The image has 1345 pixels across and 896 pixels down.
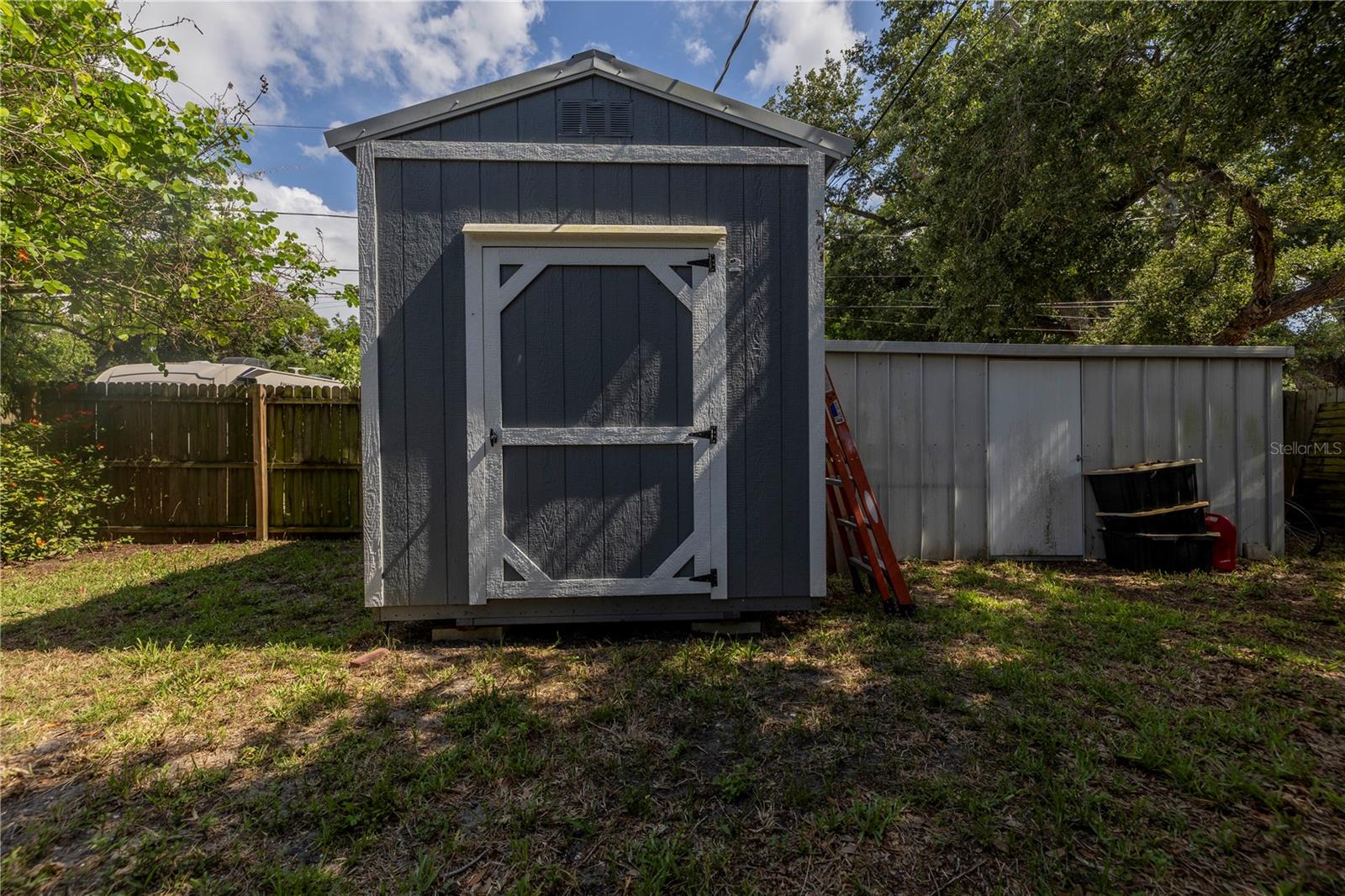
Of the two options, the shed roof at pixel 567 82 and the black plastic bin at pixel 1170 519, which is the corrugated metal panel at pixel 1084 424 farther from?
the shed roof at pixel 567 82

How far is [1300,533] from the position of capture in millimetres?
5617

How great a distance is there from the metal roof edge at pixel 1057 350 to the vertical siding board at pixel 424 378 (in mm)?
3022

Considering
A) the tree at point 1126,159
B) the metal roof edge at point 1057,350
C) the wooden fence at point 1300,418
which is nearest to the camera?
the tree at point 1126,159

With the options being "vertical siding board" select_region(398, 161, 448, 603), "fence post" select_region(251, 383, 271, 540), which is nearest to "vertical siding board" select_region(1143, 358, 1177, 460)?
"vertical siding board" select_region(398, 161, 448, 603)

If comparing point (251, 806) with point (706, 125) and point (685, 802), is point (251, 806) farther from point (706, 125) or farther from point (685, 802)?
point (706, 125)

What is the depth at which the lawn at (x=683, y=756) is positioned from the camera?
1.58 meters

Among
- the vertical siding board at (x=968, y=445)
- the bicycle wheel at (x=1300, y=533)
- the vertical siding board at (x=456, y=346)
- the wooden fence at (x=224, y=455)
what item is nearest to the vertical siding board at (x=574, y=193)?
the vertical siding board at (x=456, y=346)

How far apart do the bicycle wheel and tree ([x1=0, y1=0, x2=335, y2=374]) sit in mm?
9874

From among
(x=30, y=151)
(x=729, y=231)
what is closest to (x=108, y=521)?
(x=30, y=151)

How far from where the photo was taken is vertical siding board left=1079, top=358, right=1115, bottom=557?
4.90 metres

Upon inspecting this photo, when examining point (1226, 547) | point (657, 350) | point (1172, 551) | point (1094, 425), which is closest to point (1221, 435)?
point (1226, 547)

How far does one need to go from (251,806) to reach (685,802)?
1400 millimetres

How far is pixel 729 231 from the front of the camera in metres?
3.25

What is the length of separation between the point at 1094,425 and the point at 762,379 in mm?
3562
